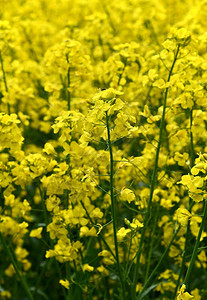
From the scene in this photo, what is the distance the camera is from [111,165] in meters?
2.39

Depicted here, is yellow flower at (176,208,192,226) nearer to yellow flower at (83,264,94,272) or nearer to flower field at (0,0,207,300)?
flower field at (0,0,207,300)

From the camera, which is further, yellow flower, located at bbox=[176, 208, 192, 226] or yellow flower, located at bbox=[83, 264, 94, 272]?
yellow flower, located at bbox=[83, 264, 94, 272]

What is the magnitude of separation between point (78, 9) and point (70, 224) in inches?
156

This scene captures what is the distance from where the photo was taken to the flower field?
102 inches

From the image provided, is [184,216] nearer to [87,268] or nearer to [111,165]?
[111,165]

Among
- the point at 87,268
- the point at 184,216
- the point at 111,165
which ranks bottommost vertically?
the point at 87,268

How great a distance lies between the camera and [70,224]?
2773 millimetres

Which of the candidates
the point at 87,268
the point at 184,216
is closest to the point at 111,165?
the point at 184,216

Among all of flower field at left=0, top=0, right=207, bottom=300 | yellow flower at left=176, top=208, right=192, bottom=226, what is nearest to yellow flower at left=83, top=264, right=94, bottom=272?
flower field at left=0, top=0, right=207, bottom=300

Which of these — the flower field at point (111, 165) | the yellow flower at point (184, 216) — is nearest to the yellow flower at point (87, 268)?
the flower field at point (111, 165)

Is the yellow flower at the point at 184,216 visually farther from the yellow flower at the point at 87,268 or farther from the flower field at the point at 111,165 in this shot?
the yellow flower at the point at 87,268

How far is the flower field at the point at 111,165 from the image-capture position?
2590 mm

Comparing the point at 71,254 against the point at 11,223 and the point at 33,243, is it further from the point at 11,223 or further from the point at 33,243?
the point at 33,243

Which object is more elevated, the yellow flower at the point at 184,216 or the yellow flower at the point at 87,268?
the yellow flower at the point at 184,216
